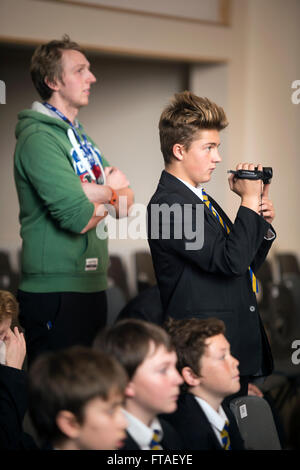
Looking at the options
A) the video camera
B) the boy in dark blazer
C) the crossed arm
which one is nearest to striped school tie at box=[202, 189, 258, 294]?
the boy in dark blazer

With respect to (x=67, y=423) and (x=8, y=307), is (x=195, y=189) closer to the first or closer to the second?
(x=8, y=307)

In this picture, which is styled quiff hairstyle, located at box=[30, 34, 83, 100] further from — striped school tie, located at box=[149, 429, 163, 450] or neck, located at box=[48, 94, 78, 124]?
striped school tie, located at box=[149, 429, 163, 450]

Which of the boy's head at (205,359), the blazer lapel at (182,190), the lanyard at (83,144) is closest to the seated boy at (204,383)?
the boy's head at (205,359)

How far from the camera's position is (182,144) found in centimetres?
192

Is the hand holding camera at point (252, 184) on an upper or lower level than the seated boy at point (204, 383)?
upper

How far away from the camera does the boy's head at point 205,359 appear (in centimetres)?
177

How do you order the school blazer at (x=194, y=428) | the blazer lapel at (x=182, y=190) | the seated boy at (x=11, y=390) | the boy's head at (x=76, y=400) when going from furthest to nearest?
the blazer lapel at (x=182, y=190)
the seated boy at (x=11, y=390)
the school blazer at (x=194, y=428)
the boy's head at (x=76, y=400)

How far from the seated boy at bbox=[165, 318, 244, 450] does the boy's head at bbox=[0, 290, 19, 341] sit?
1.64ft

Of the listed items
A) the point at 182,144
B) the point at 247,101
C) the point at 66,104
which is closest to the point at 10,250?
the point at 247,101

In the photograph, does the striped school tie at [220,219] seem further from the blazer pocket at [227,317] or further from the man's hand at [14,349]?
the man's hand at [14,349]

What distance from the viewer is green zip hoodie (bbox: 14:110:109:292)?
207cm

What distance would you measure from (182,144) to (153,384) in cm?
75

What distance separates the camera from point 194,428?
67.7 inches

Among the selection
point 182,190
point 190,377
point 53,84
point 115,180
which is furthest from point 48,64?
point 190,377
